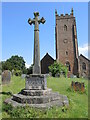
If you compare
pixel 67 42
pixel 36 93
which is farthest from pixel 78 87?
pixel 67 42

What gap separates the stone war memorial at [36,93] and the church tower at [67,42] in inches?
1176

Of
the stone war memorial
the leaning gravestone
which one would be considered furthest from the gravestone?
the leaning gravestone

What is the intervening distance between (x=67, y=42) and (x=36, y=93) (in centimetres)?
3365

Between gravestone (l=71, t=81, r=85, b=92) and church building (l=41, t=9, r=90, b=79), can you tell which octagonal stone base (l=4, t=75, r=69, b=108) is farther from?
church building (l=41, t=9, r=90, b=79)

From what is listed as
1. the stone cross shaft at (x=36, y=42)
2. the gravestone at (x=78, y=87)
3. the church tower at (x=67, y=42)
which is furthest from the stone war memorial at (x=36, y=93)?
the church tower at (x=67, y=42)

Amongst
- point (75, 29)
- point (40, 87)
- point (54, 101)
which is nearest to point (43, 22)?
point (40, 87)

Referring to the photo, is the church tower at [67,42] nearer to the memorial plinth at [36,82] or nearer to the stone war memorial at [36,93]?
the stone war memorial at [36,93]

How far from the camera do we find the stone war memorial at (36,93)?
5.72m

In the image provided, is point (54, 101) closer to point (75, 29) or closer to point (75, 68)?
point (75, 68)

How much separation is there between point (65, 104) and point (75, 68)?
31.6 meters

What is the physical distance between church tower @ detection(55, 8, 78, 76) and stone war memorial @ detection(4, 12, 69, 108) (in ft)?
98.0

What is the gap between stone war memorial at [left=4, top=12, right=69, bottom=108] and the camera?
5.72 meters

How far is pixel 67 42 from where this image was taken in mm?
38469

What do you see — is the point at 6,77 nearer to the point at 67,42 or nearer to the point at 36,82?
the point at 36,82
